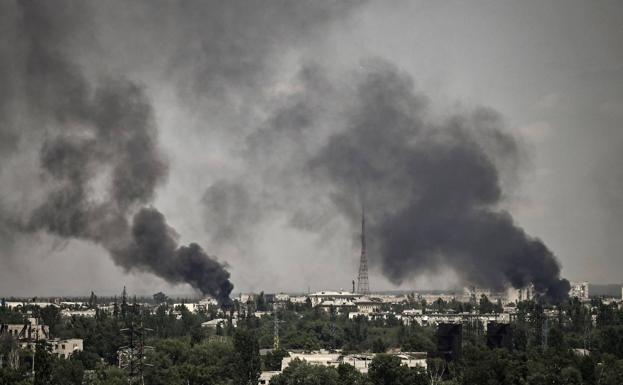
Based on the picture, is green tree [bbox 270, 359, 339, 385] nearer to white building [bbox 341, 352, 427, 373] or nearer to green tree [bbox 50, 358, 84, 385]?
white building [bbox 341, 352, 427, 373]

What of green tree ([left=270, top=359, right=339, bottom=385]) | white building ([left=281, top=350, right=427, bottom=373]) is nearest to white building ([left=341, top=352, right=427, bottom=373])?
white building ([left=281, top=350, right=427, bottom=373])

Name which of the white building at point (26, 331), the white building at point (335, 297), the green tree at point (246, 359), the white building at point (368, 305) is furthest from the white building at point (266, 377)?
the white building at point (335, 297)

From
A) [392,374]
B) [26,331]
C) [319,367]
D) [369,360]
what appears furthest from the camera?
[26,331]

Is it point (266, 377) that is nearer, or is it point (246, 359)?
point (246, 359)

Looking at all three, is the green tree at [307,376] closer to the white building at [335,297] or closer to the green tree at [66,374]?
the green tree at [66,374]

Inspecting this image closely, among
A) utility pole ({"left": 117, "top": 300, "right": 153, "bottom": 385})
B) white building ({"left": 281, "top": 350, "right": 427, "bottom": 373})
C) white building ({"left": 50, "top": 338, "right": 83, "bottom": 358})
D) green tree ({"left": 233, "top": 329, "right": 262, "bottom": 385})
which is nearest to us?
utility pole ({"left": 117, "top": 300, "right": 153, "bottom": 385})

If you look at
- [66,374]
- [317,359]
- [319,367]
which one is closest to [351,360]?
[317,359]

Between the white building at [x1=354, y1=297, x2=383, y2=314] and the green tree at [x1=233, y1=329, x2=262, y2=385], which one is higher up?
the white building at [x1=354, y1=297, x2=383, y2=314]

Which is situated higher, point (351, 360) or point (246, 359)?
point (246, 359)

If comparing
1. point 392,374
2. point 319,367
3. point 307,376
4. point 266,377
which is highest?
point 319,367

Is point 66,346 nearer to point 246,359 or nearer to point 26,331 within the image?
point 26,331

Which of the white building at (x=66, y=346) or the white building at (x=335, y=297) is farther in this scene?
the white building at (x=335, y=297)

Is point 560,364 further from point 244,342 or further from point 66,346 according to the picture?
point 66,346

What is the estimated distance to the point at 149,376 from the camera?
59500mm
